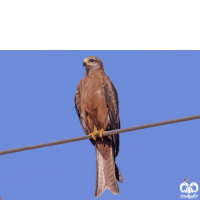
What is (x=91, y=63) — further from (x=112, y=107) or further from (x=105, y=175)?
(x=105, y=175)

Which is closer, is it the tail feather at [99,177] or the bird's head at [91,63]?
the tail feather at [99,177]

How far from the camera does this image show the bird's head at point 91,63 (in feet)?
22.0

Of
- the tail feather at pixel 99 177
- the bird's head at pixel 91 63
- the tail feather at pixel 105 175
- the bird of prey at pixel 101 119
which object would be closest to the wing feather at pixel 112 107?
the bird of prey at pixel 101 119

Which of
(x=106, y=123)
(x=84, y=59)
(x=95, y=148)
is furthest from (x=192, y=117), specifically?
(x=84, y=59)

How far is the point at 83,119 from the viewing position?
21.1 feet

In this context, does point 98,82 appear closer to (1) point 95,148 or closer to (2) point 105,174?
(1) point 95,148

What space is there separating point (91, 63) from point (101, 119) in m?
1.31

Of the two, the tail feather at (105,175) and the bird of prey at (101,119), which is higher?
the bird of prey at (101,119)

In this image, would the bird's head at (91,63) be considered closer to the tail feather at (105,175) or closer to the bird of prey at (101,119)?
the bird of prey at (101,119)

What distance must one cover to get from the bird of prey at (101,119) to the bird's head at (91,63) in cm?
21

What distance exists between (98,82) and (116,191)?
215 cm

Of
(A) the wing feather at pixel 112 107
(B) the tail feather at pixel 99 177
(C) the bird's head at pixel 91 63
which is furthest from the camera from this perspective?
(C) the bird's head at pixel 91 63

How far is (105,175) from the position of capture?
6.26 meters

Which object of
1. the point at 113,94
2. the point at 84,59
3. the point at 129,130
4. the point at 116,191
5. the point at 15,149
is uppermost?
the point at 84,59
